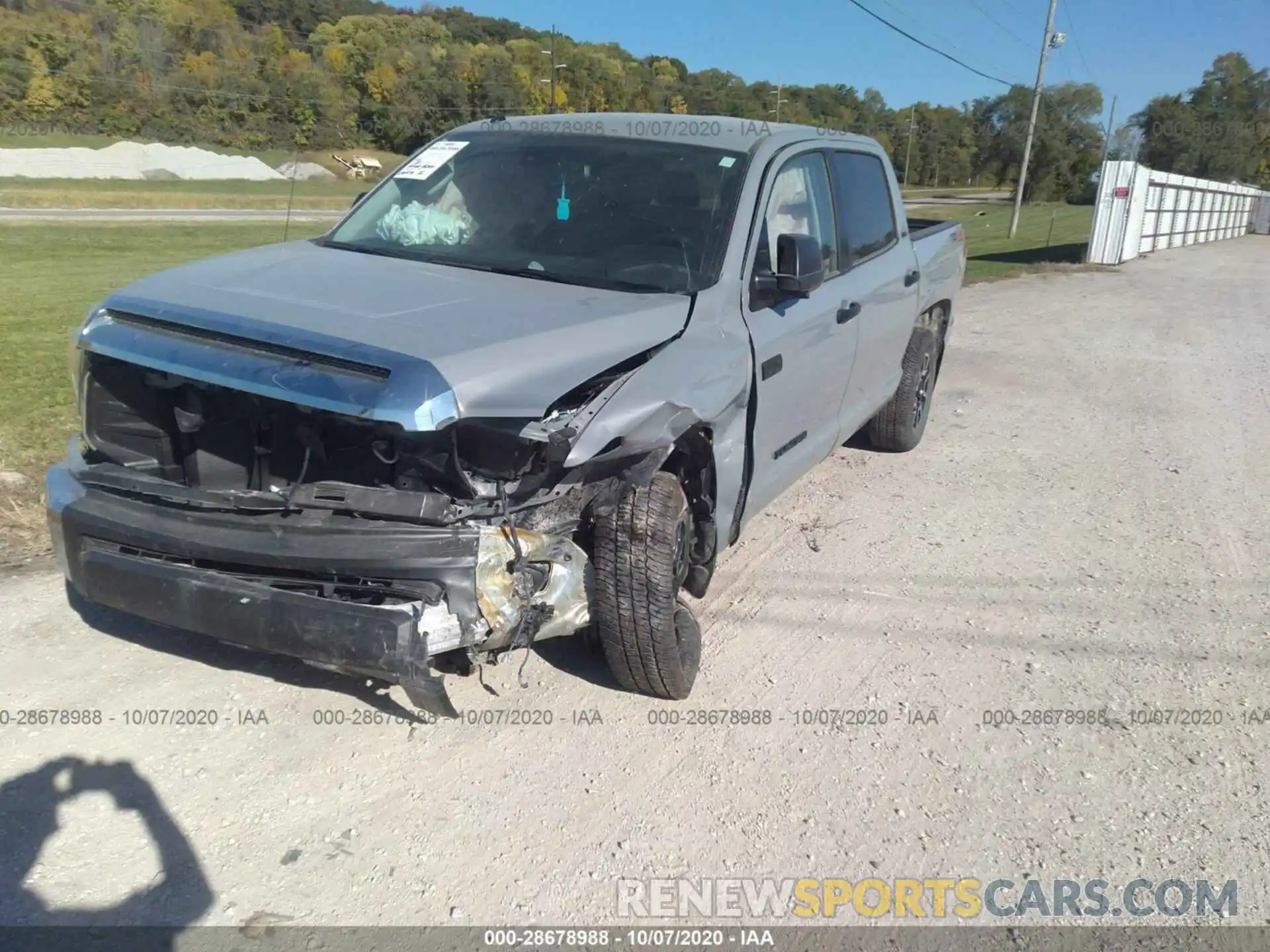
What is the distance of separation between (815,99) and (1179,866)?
2050 inches

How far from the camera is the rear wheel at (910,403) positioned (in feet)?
21.1

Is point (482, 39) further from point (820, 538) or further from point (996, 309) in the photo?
point (820, 538)

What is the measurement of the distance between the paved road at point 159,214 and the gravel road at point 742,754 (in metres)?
25.6

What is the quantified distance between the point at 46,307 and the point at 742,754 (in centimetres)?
1024

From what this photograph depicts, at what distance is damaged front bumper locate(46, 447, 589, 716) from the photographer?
2848 mm

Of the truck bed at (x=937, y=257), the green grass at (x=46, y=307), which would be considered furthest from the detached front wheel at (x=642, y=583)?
the truck bed at (x=937, y=257)

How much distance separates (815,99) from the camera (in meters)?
50.3

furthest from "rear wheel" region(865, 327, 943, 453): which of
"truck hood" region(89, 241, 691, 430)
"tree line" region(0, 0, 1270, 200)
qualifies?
"tree line" region(0, 0, 1270, 200)

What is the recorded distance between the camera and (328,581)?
9.66 ft

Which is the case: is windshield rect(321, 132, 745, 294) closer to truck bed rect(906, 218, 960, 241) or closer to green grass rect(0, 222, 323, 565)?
green grass rect(0, 222, 323, 565)

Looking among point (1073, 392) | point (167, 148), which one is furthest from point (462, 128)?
point (167, 148)

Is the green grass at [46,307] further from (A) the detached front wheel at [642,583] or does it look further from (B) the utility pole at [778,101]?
(B) the utility pole at [778,101]

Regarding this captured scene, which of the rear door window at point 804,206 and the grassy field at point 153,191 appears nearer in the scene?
the rear door window at point 804,206

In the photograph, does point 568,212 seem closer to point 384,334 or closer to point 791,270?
point 791,270
